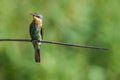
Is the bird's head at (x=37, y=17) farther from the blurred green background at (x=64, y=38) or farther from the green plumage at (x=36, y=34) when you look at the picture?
the blurred green background at (x=64, y=38)

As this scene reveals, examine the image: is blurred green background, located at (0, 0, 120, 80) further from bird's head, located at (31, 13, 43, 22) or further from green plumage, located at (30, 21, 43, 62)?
bird's head, located at (31, 13, 43, 22)

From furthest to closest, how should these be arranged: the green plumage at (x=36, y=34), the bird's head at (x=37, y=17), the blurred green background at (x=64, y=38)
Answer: the blurred green background at (x=64, y=38)
the green plumage at (x=36, y=34)
the bird's head at (x=37, y=17)

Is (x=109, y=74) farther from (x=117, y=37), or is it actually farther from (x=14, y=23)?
(x=14, y=23)

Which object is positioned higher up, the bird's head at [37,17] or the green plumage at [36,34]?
the bird's head at [37,17]

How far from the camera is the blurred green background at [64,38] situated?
6.98 metres

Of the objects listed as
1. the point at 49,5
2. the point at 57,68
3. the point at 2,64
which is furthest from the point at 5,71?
the point at 49,5

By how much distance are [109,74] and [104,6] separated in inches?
31.2

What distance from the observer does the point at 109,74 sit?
7559 mm

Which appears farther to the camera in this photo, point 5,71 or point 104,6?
point 104,6

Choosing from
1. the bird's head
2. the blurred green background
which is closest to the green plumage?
the bird's head

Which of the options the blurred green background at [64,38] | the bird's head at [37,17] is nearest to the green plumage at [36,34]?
the bird's head at [37,17]

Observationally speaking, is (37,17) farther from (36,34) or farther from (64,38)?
(64,38)

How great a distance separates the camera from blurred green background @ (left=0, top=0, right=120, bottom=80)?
22.9 feet

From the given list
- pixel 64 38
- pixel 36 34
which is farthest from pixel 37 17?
pixel 64 38
